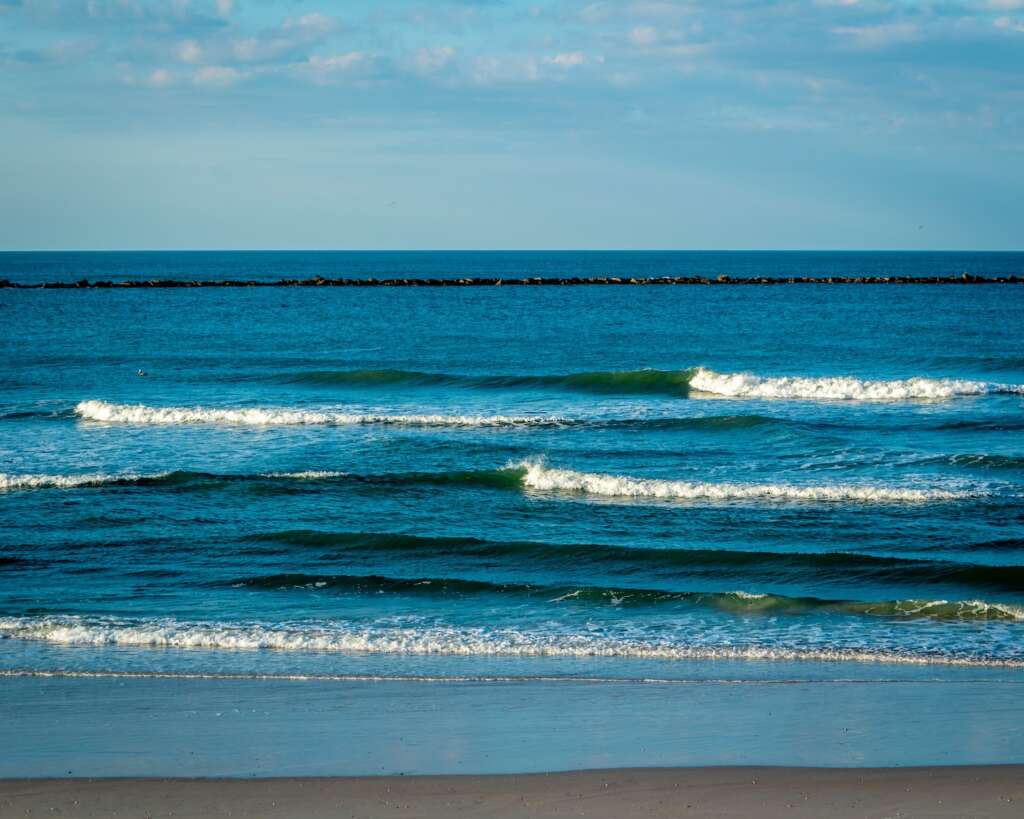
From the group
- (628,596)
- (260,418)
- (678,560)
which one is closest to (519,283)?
(260,418)

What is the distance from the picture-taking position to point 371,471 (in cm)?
2208

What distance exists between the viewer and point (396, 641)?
12.8 m

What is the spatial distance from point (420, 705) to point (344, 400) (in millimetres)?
22057

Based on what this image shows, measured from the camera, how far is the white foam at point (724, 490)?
19.5 meters

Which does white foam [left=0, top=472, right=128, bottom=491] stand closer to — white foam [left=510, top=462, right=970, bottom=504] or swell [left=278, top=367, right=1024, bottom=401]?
white foam [left=510, top=462, right=970, bottom=504]

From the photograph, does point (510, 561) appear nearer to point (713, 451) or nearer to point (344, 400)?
point (713, 451)

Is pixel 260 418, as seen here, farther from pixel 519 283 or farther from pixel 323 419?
pixel 519 283

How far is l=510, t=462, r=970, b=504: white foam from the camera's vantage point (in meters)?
19.5

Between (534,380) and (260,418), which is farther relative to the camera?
(534,380)

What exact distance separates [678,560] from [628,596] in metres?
1.77

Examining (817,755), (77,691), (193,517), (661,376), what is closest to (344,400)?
(661,376)

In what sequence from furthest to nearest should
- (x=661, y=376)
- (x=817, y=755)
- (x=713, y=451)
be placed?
(x=661, y=376)
(x=713, y=451)
(x=817, y=755)

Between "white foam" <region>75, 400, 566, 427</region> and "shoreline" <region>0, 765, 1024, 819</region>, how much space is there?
61.3 ft

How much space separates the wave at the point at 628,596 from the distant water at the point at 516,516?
0.05 m
